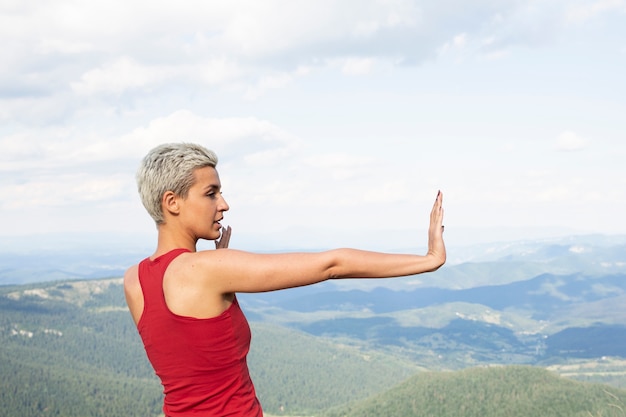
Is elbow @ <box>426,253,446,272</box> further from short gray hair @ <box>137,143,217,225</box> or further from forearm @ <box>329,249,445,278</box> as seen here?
short gray hair @ <box>137,143,217,225</box>

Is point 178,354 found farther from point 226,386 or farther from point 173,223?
point 173,223

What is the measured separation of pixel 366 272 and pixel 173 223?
4.64 ft

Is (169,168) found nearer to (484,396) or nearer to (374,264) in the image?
(374,264)

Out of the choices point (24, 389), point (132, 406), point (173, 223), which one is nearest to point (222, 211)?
point (173, 223)

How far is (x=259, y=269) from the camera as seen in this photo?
12.6 ft

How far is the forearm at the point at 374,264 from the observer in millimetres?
3846

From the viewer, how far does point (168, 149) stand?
14.1 ft

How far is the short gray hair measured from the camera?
424cm

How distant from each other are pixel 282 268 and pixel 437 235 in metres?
1.22

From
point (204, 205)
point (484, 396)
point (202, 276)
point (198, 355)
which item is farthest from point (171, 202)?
point (484, 396)

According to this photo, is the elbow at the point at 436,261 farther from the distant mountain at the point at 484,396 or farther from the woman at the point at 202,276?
the distant mountain at the point at 484,396

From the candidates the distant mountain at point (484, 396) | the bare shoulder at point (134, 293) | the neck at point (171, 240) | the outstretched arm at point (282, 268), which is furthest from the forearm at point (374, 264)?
the distant mountain at point (484, 396)

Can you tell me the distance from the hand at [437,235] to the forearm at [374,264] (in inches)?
1.6

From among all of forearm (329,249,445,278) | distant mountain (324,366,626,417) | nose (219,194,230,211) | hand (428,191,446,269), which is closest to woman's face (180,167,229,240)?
nose (219,194,230,211)
